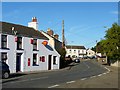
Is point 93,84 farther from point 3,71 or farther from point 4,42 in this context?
point 4,42

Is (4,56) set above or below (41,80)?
above

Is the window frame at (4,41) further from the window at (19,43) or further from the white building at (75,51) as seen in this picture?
the white building at (75,51)

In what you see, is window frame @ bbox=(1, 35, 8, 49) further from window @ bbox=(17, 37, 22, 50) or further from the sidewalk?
the sidewalk

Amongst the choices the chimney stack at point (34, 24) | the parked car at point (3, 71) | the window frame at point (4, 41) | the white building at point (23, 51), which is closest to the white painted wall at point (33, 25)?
the chimney stack at point (34, 24)

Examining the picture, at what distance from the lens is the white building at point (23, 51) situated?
33281 mm

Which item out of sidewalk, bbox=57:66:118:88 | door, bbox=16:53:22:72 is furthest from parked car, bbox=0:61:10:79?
door, bbox=16:53:22:72

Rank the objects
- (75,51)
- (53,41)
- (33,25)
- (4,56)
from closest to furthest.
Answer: (4,56), (33,25), (53,41), (75,51)

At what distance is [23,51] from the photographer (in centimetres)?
3603

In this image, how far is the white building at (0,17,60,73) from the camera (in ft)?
109

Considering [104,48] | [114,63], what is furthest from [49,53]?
[114,63]

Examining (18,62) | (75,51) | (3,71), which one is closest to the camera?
(3,71)

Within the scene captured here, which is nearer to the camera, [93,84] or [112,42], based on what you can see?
[93,84]

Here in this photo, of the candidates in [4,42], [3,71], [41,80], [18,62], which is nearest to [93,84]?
[41,80]

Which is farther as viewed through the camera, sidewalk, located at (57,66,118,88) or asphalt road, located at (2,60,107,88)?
sidewalk, located at (57,66,118,88)
